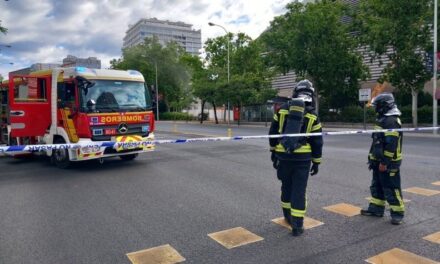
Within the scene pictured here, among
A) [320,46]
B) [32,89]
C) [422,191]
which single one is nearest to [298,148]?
[422,191]

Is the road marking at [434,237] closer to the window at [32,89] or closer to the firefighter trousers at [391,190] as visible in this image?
the firefighter trousers at [391,190]

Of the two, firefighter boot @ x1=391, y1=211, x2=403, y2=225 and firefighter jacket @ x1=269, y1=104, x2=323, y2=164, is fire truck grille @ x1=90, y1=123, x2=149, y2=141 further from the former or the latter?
firefighter boot @ x1=391, y1=211, x2=403, y2=225

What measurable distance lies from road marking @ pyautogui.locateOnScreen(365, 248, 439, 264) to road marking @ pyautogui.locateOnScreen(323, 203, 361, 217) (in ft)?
4.57

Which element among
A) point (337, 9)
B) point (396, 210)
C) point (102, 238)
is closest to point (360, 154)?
point (396, 210)

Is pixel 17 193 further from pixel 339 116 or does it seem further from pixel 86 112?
pixel 339 116

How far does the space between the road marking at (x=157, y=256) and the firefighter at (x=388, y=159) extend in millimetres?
2891

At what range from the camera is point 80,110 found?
947cm

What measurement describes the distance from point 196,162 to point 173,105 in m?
55.0

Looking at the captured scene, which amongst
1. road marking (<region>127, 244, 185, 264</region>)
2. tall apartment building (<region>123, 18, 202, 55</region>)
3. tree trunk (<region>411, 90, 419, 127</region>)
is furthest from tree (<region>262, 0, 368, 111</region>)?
tall apartment building (<region>123, 18, 202, 55</region>)

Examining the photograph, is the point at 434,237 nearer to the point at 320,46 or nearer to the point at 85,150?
the point at 85,150

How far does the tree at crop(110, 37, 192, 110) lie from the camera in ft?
217

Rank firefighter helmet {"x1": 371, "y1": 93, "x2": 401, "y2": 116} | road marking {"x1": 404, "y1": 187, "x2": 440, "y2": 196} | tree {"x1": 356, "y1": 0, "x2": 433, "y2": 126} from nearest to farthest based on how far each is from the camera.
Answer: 1. firefighter helmet {"x1": 371, "y1": 93, "x2": 401, "y2": 116}
2. road marking {"x1": 404, "y1": 187, "x2": 440, "y2": 196}
3. tree {"x1": 356, "y1": 0, "x2": 433, "y2": 126}

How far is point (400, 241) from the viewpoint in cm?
447

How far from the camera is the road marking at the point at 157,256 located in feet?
13.3
